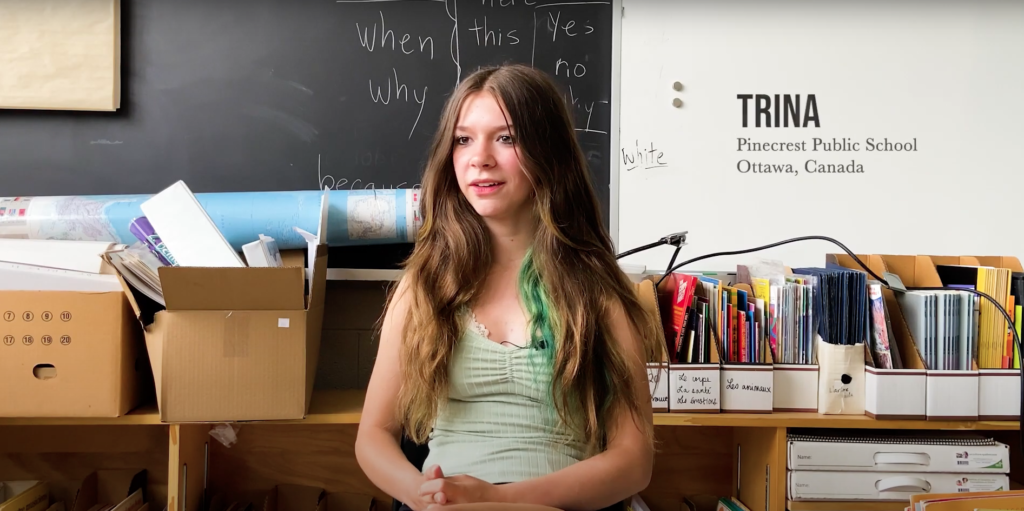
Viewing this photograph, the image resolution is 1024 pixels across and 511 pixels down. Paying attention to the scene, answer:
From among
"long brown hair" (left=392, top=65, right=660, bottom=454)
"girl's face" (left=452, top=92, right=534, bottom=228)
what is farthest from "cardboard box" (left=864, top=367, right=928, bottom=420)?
"girl's face" (left=452, top=92, right=534, bottom=228)

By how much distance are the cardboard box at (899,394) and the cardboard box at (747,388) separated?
0.72 feet

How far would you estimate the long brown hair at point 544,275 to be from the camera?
3.71 ft

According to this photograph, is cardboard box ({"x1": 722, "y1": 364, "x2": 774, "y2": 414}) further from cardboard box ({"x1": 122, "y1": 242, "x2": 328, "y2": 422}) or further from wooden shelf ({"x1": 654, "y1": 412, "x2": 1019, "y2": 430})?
cardboard box ({"x1": 122, "y1": 242, "x2": 328, "y2": 422})

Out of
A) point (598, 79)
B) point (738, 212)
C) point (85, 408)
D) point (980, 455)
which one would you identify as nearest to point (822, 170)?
point (738, 212)

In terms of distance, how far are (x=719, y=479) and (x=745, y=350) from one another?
0.52 m

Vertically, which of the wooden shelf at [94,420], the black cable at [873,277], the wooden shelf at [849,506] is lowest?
the wooden shelf at [849,506]

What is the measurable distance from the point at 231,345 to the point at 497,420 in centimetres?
63

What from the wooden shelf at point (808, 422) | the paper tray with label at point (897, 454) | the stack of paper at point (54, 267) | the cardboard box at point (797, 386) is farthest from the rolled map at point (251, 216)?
the paper tray with label at point (897, 454)

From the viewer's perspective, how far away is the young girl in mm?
1115

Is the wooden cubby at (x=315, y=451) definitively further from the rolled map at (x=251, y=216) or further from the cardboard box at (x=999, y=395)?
the cardboard box at (x=999, y=395)

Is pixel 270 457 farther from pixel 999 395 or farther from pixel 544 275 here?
pixel 999 395

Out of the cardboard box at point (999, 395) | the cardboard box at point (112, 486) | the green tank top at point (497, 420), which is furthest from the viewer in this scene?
the cardboard box at point (112, 486)

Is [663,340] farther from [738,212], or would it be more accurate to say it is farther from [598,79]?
[598,79]

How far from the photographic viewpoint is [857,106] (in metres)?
1.85
